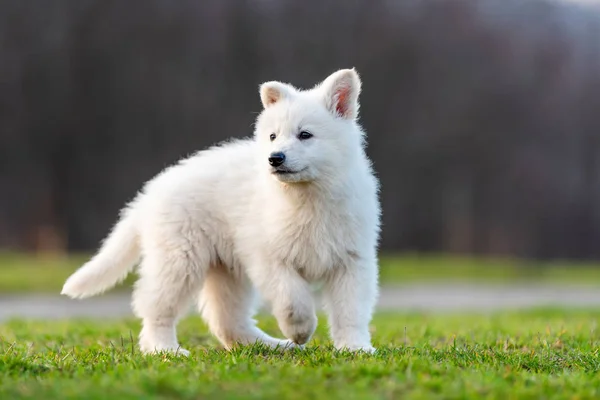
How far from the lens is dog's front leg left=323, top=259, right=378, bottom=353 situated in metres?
6.90

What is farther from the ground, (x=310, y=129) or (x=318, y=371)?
(x=310, y=129)

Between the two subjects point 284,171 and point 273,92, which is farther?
point 273,92

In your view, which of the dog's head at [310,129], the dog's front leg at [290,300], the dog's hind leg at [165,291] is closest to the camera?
the dog's head at [310,129]

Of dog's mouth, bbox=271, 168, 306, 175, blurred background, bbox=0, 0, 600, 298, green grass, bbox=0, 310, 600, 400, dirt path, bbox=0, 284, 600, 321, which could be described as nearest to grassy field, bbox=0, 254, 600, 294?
dirt path, bbox=0, 284, 600, 321

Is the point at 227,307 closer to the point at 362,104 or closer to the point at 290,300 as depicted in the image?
the point at 290,300

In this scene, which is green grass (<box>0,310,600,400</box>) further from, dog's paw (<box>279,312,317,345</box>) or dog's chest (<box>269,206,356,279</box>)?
dog's chest (<box>269,206,356,279</box>)

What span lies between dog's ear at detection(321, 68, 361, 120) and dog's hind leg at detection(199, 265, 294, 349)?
1.90 m

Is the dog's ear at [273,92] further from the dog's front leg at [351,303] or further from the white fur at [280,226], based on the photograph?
the dog's front leg at [351,303]

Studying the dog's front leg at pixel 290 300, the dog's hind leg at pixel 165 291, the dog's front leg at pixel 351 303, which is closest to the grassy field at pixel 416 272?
the dog's hind leg at pixel 165 291

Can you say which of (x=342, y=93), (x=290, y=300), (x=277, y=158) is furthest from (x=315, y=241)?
(x=342, y=93)

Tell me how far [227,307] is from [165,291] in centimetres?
84

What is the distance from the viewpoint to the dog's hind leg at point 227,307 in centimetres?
802

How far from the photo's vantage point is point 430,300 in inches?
869

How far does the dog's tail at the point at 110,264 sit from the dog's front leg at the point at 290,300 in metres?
1.63
